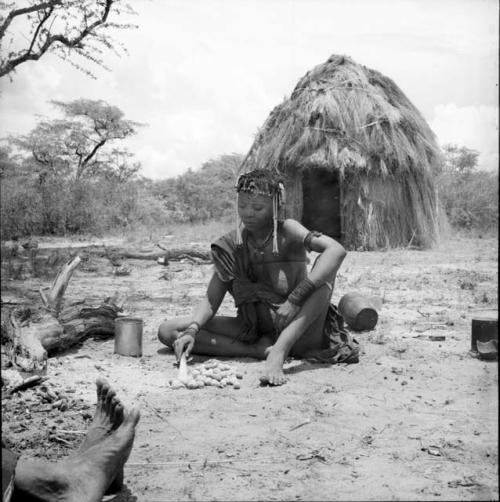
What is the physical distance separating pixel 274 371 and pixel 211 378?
1.32ft

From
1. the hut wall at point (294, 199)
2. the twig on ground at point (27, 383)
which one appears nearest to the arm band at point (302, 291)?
the twig on ground at point (27, 383)

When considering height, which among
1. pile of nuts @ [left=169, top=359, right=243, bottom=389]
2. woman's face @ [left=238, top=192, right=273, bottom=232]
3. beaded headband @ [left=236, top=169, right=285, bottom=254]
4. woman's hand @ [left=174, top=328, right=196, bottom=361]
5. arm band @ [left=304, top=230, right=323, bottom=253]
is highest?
beaded headband @ [left=236, top=169, right=285, bottom=254]

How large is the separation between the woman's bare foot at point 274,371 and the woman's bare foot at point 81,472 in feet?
4.41

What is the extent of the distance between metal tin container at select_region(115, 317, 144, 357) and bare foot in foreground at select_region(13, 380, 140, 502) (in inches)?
78.5

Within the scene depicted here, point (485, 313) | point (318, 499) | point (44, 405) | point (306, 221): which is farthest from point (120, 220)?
point (318, 499)

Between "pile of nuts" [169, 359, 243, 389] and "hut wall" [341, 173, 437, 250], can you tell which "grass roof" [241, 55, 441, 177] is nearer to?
"hut wall" [341, 173, 437, 250]

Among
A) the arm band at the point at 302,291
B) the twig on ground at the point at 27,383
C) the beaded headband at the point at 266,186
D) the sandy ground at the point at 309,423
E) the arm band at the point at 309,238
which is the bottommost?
the sandy ground at the point at 309,423

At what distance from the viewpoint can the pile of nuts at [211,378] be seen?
3814mm

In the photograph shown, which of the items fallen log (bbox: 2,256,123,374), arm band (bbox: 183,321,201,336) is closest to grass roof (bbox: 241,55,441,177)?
fallen log (bbox: 2,256,123,374)

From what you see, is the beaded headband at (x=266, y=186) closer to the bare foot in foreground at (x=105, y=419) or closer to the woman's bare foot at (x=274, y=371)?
the woman's bare foot at (x=274, y=371)

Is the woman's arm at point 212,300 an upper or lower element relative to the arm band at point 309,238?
lower

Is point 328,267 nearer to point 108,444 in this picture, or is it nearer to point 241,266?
point 241,266

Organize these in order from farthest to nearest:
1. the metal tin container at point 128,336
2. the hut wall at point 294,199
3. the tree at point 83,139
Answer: the tree at point 83,139 < the hut wall at point 294,199 < the metal tin container at point 128,336

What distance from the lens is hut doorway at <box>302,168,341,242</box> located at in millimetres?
14320
